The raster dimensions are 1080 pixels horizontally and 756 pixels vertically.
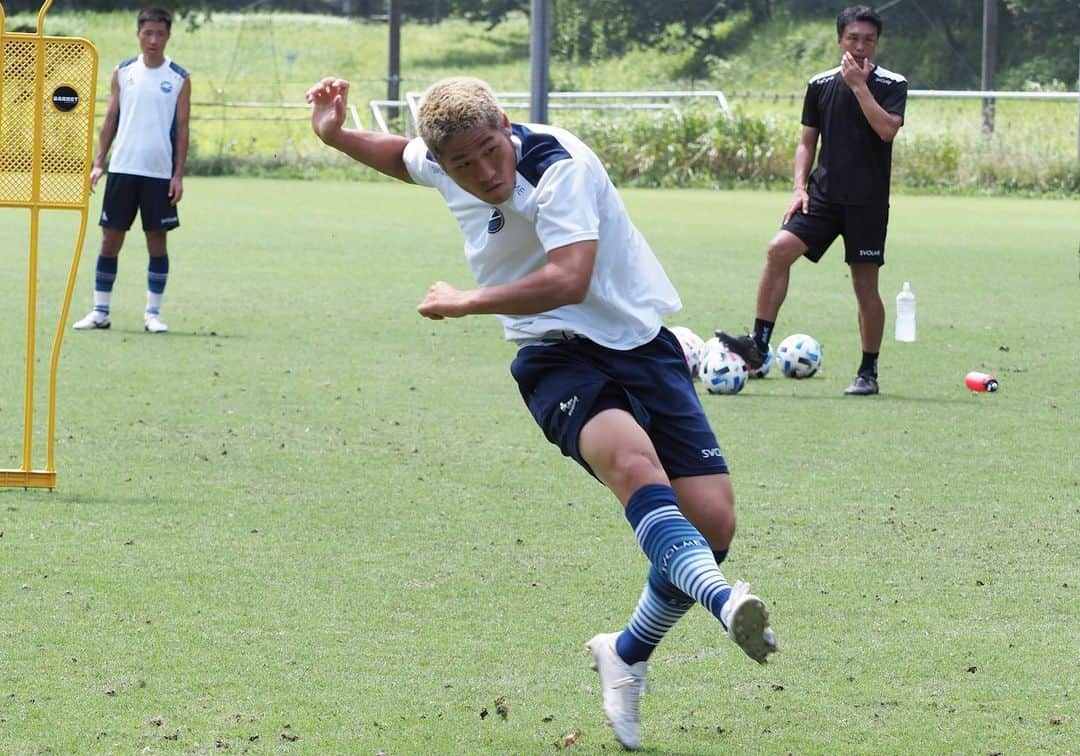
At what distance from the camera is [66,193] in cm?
718

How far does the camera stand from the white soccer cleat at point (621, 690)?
4422 mm

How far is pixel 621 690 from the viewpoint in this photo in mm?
4492

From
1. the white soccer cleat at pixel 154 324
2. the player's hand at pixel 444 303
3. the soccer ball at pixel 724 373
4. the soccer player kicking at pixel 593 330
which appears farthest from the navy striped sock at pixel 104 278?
the player's hand at pixel 444 303

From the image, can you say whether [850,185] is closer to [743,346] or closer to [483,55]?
[743,346]

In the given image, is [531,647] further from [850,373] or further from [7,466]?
[850,373]

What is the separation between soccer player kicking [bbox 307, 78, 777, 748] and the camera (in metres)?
4.32

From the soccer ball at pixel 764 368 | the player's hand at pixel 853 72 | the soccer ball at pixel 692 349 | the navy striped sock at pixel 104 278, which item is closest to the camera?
the player's hand at pixel 853 72

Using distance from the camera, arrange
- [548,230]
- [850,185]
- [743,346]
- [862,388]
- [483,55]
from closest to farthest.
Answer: [548,230]
[850,185]
[862,388]
[743,346]
[483,55]

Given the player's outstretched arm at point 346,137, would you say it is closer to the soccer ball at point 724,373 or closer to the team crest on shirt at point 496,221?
the team crest on shirt at point 496,221

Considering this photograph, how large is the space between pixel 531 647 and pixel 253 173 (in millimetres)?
30420

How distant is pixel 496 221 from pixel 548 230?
9.7 inches

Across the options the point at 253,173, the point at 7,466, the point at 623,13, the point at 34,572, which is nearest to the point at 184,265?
the point at 7,466

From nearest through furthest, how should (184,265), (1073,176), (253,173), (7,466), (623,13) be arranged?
(7,466), (184,265), (1073,176), (253,173), (623,13)

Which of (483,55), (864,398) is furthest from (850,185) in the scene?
(483,55)
